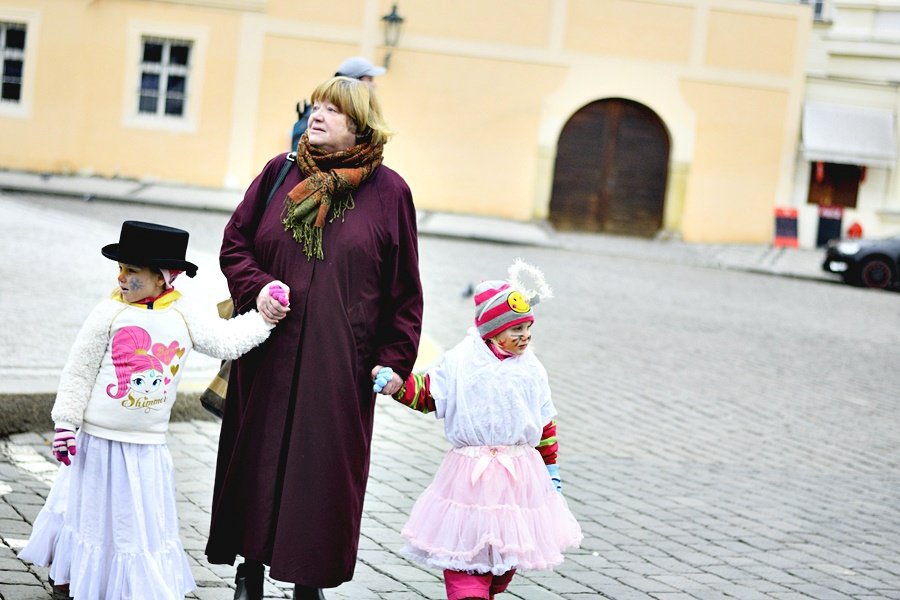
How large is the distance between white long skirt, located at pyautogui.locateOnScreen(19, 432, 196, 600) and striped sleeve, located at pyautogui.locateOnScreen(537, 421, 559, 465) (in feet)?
4.33

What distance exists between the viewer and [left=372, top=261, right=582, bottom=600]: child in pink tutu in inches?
183

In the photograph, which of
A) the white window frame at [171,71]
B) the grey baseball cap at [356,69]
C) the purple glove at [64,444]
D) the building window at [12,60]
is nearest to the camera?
the purple glove at [64,444]

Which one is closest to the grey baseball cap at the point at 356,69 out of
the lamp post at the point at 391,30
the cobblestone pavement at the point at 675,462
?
the cobblestone pavement at the point at 675,462

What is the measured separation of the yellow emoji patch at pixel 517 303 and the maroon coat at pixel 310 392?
13.2 inches

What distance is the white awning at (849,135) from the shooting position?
87.4 ft

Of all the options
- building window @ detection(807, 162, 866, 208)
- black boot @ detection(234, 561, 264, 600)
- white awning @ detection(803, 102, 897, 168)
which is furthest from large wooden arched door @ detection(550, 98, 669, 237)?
black boot @ detection(234, 561, 264, 600)

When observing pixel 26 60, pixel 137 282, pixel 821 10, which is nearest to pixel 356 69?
pixel 137 282

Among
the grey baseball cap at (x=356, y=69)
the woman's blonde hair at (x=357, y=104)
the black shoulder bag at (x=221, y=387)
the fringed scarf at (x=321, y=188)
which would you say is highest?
the grey baseball cap at (x=356, y=69)

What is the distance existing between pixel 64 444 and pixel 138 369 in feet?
1.07

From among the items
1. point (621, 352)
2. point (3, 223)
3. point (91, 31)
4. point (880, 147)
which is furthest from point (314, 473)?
point (880, 147)

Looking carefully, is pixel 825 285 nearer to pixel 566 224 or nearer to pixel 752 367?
pixel 566 224

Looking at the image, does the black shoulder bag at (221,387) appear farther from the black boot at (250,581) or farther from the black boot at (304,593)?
the black boot at (304,593)

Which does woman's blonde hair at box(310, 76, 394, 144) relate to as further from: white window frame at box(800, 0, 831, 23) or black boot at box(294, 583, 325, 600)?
white window frame at box(800, 0, 831, 23)

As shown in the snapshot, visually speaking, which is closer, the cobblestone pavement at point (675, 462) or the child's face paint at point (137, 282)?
the child's face paint at point (137, 282)
